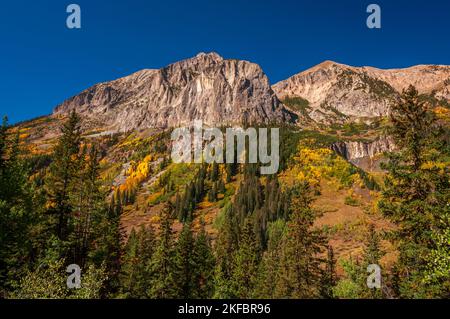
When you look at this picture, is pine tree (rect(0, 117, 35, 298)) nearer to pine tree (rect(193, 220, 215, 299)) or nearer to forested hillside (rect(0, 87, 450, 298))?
forested hillside (rect(0, 87, 450, 298))

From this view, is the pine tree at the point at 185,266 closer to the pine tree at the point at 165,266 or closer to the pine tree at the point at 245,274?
the pine tree at the point at 165,266

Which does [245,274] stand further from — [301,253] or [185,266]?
[301,253]

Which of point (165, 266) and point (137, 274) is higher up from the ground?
point (165, 266)

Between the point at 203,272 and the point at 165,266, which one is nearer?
the point at 165,266

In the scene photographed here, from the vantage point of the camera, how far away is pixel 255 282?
4547 cm

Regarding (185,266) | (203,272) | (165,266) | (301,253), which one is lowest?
(203,272)

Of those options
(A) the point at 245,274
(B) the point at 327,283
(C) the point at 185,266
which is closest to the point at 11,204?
(C) the point at 185,266

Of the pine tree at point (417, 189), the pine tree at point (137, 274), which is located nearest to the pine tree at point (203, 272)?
the pine tree at point (137, 274)

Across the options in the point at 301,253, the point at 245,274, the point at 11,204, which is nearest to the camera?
the point at 11,204

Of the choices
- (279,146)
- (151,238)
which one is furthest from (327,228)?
(279,146)

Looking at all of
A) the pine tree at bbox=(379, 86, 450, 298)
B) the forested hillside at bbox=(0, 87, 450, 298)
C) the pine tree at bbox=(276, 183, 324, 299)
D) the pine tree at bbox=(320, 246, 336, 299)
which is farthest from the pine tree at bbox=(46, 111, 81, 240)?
the pine tree at bbox=(379, 86, 450, 298)

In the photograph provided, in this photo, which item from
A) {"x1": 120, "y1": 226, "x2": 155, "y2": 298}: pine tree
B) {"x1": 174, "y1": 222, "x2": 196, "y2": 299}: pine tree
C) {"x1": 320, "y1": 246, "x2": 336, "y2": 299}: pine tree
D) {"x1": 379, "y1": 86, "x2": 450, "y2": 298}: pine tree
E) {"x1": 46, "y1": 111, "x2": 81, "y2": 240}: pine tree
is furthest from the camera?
{"x1": 120, "y1": 226, "x2": 155, "y2": 298}: pine tree
